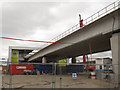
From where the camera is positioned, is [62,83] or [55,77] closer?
[55,77]

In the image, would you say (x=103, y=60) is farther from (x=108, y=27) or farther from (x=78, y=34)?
(x=108, y=27)

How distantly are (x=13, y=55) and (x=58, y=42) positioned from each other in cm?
4061

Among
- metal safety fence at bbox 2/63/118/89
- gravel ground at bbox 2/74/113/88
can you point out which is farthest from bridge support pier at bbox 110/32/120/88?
gravel ground at bbox 2/74/113/88

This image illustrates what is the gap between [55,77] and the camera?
14195 millimetres

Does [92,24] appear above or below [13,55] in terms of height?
above

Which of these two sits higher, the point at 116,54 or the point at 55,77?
the point at 116,54

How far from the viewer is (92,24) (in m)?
18.1

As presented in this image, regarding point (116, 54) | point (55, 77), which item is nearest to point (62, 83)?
point (55, 77)

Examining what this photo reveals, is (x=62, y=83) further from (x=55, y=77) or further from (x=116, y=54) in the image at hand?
(x=116, y=54)

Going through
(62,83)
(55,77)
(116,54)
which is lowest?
(62,83)

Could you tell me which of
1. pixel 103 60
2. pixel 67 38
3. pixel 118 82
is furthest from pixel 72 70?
pixel 118 82

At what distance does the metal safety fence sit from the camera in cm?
1425

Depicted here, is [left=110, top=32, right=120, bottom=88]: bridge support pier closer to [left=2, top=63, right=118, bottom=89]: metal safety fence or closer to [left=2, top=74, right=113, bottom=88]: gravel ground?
[left=2, top=63, right=118, bottom=89]: metal safety fence

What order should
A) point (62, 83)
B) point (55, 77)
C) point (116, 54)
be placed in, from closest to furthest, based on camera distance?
1. point (116, 54)
2. point (55, 77)
3. point (62, 83)
